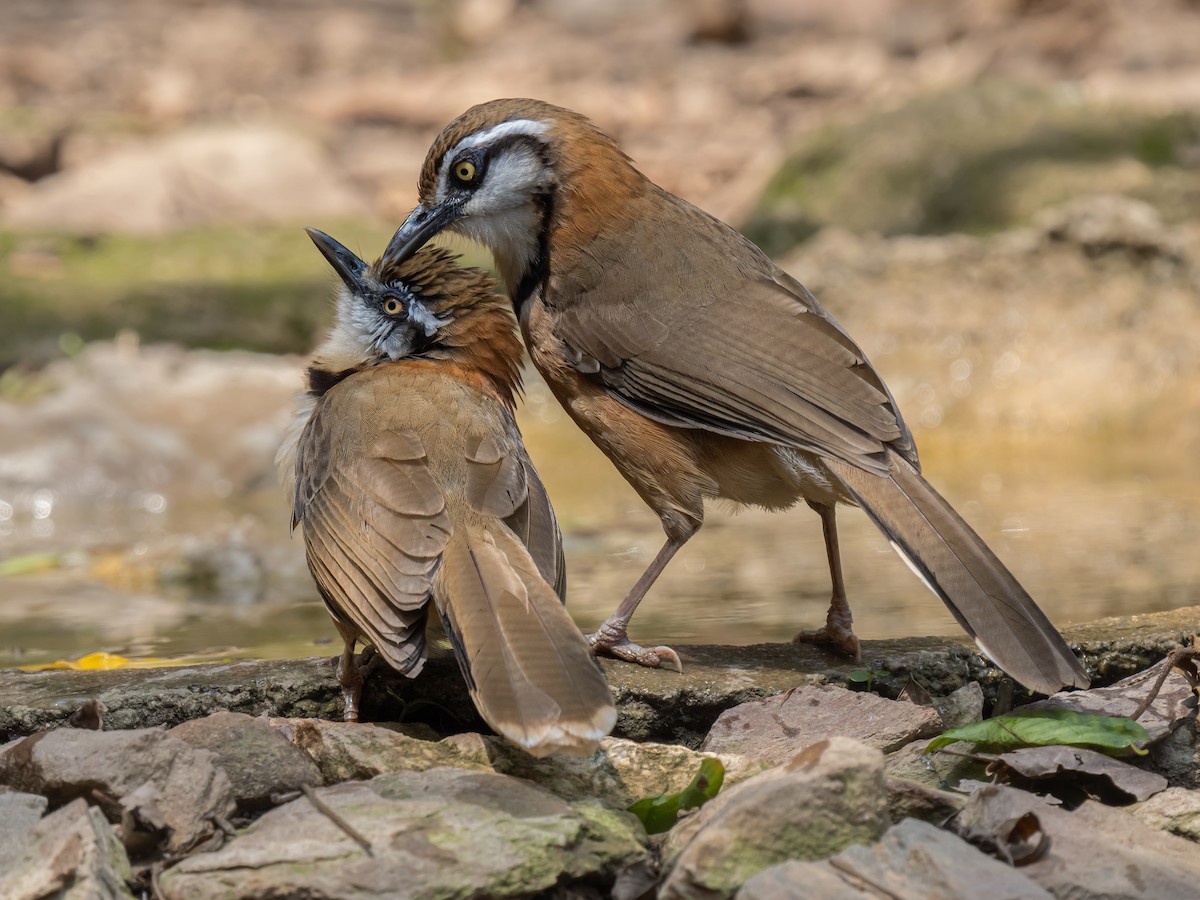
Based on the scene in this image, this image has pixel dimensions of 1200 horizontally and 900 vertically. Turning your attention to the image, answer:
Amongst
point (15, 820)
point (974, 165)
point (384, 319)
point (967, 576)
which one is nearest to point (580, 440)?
point (974, 165)

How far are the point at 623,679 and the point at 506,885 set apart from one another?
3.51ft

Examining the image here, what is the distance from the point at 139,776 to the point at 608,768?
2.83 feet

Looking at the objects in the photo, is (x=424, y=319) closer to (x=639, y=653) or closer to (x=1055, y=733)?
(x=639, y=653)

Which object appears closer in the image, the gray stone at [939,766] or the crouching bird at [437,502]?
the crouching bird at [437,502]

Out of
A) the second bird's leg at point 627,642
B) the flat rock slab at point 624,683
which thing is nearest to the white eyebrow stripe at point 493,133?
the second bird's leg at point 627,642

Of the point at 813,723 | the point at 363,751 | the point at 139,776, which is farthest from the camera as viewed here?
the point at 813,723

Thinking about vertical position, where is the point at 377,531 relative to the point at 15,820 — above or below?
above

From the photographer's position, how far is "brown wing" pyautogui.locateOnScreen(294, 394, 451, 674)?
3.28m

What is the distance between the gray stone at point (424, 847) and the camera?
2562 mm

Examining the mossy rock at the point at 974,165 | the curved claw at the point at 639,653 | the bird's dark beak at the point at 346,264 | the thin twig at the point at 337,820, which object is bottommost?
the thin twig at the point at 337,820

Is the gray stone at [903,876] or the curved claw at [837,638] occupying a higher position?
the curved claw at [837,638]

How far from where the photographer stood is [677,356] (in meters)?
4.25

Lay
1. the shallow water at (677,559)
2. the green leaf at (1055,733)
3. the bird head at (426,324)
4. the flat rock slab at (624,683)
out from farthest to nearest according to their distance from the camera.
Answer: the shallow water at (677,559)
the bird head at (426,324)
the flat rock slab at (624,683)
the green leaf at (1055,733)

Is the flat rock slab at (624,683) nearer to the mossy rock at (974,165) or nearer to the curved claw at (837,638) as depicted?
the curved claw at (837,638)
